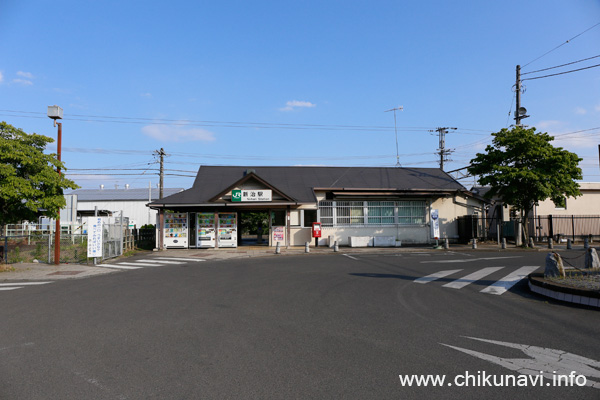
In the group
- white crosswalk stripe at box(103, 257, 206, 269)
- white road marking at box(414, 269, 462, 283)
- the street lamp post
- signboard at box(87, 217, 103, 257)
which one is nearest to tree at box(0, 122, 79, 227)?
the street lamp post

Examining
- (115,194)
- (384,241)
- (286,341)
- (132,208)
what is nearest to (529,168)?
(384,241)

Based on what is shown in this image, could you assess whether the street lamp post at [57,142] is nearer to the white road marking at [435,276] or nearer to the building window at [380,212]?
the white road marking at [435,276]

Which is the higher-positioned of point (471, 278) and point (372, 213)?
point (372, 213)

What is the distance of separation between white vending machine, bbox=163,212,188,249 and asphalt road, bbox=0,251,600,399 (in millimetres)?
13840

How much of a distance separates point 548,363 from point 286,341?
10.7 ft

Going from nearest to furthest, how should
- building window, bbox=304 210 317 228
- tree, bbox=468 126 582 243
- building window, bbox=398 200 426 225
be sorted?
tree, bbox=468 126 582 243 → building window, bbox=304 210 317 228 → building window, bbox=398 200 426 225

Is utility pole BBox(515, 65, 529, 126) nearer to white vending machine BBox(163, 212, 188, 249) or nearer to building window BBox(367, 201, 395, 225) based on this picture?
building window BBox(367, 201, 395, 225)

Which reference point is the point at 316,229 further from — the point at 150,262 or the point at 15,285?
the point at 15,285

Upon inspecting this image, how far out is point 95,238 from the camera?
16875 millimetres

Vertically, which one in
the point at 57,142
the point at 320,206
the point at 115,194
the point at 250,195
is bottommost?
the point at 320,206

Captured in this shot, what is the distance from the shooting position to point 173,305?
8.34 m

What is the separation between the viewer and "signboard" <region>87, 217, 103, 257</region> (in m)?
16.7

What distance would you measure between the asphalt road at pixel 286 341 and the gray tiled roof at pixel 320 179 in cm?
1629

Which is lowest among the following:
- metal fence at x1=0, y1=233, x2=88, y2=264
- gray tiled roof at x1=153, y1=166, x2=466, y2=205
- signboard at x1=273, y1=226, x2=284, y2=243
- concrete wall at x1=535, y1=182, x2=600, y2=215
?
metal fence at x1=0, y1=233, x2=88, y2=264
